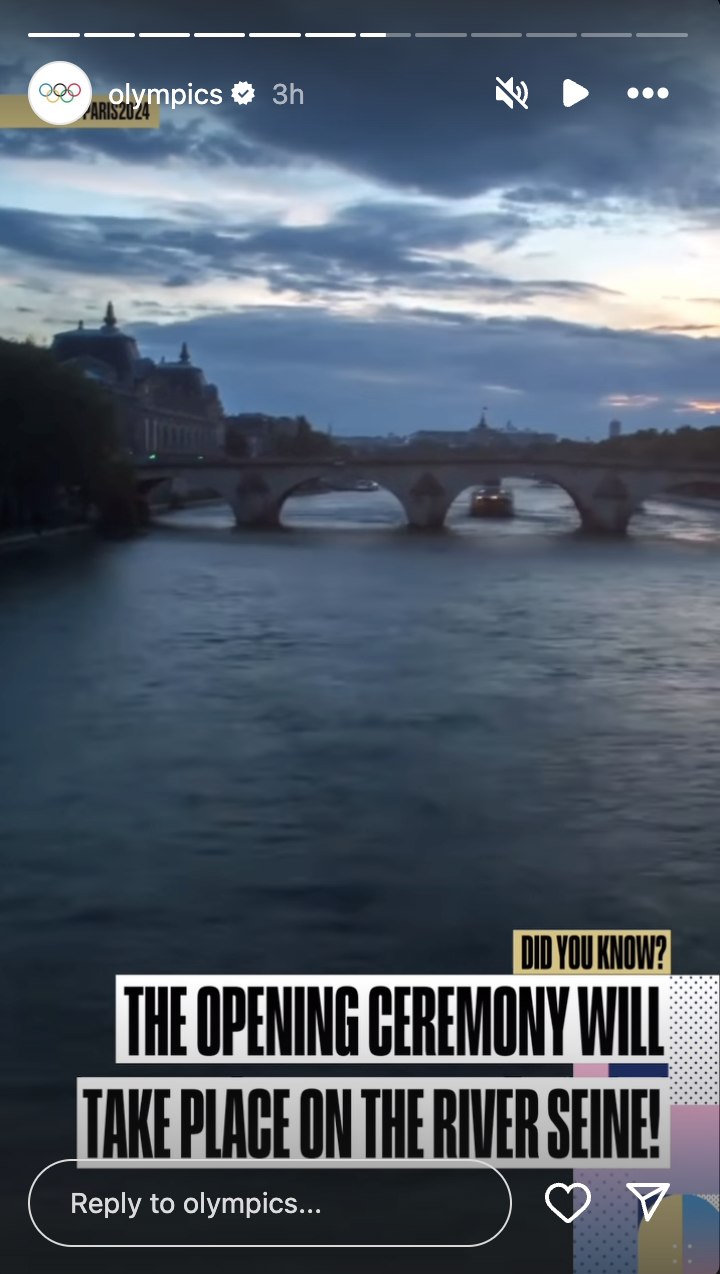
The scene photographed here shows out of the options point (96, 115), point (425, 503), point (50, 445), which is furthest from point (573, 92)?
point (425, 503)

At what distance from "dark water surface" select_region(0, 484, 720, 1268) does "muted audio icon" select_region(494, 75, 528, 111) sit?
804 millimetres

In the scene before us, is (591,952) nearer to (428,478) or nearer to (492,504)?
(428,478)

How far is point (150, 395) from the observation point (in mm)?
4727

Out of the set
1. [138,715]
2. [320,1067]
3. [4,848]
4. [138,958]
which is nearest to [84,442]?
[138,715]

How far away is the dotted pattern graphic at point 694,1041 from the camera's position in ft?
3.40

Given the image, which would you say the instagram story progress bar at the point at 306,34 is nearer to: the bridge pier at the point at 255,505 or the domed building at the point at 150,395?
the domed building at the point at 150,395

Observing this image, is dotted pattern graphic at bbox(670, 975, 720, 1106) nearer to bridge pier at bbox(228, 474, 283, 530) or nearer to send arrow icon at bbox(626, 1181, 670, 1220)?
send arrow icon at bbox(626, 1181, 670, 1220)

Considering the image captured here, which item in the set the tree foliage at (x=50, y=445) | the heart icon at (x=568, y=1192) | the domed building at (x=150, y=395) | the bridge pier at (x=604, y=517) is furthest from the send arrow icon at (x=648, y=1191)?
the bridge pier at (x=604, y=517)

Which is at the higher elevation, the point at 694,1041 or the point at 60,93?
the point at 60,93

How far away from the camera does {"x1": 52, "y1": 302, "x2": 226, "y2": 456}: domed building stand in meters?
2.34

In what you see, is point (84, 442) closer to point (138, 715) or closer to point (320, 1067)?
point (138, 715)

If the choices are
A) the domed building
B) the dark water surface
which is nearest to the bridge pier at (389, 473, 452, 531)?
the dark water surface

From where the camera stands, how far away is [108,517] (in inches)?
319

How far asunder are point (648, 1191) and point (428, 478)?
30.5ft
